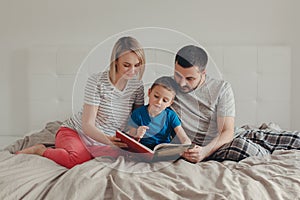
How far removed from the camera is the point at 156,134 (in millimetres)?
1515

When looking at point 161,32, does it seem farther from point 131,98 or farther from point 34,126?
point 34,126

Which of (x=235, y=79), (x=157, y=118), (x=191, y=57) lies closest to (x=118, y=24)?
(x=235, y=79)

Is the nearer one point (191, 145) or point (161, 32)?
point (191, 145)

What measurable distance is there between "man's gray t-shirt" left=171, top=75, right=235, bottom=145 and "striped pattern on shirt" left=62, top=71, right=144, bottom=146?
0.47ft

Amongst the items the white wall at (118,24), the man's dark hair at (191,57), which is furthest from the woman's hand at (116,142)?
the white wall at (118,24)

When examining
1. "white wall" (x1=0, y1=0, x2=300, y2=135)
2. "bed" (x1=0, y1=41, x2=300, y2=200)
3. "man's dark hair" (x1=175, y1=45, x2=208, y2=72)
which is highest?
"white wall" (x1=0, y1=0, x2=300, y2=135)

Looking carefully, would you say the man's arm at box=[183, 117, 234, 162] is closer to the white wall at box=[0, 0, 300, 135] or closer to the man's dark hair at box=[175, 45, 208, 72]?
the man's dark hair at box=[175, 45, 208, 72]

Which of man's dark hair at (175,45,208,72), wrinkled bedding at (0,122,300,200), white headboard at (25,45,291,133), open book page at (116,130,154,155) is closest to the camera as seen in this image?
wrinkled bedding at (0,122,300,200)

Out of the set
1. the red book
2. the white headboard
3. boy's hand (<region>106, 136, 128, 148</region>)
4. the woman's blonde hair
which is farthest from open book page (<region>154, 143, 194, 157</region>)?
the white headboard

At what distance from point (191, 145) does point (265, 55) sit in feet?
4.38

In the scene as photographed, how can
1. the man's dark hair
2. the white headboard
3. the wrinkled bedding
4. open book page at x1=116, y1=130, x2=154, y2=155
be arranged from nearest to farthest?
the wrinkled bedding
open book page at x1=116, y1=130, x2=154, y2=155
the man's dark hair
the white headboard

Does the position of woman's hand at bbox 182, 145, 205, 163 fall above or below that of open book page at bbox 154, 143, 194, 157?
below

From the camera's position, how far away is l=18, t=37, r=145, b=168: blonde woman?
152 centimetres

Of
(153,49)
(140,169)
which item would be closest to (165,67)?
(153,49)
